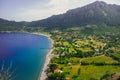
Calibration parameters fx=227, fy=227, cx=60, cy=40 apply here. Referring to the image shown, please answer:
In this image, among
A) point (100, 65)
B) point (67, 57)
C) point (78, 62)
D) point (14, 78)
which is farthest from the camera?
point (67, 57)

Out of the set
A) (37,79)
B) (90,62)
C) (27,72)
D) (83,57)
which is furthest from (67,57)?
(37,79)

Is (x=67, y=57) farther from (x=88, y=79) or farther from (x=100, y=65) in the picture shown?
(x=88, y=79)

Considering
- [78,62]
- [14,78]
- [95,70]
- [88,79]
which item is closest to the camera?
[88,79]

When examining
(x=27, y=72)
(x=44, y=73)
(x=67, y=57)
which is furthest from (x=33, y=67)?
(x=67, y=57)

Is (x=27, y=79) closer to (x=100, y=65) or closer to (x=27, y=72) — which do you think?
(x=27, y=72)

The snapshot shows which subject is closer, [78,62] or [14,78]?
[14,78]

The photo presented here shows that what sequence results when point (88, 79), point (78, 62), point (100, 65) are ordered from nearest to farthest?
point (88, 79), point (100, 65), point (78, 62)

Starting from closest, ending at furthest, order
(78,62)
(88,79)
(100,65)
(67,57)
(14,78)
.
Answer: (88,79), (14,78), (100,65), (78,62), (67,57)

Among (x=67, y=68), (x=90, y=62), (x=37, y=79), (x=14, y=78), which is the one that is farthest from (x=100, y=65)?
(x=14, y=78)

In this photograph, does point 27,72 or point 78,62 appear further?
point 78,62
